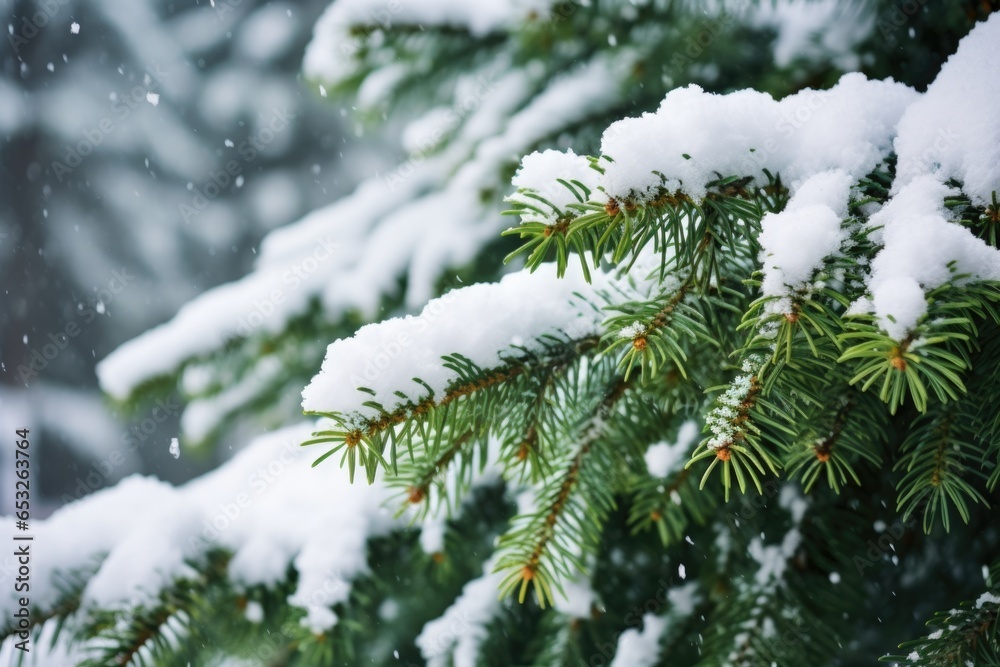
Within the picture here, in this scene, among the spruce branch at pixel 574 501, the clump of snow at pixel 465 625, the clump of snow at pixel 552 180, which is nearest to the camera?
Answer: the clump of snow at pixel 552 180

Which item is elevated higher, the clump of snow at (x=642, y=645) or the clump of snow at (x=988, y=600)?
the clump of snow at (x=988, y=600)

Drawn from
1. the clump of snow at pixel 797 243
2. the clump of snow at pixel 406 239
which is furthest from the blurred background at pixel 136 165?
the clump of snow at pixel 797 243

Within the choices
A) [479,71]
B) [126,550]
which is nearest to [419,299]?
[479,71]

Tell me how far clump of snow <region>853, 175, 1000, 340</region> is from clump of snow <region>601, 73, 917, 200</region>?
4.5 inches

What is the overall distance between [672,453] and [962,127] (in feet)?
1.80

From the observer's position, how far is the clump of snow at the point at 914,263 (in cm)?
41

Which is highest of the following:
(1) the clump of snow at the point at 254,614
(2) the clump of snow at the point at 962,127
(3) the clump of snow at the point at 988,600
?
(2) the clump of snow at the point at 962,127

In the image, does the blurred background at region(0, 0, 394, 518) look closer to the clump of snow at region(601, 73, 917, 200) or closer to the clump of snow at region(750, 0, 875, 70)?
the clump of snow at region(750, 0, 875, 70)

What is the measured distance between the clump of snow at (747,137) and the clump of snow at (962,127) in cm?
3

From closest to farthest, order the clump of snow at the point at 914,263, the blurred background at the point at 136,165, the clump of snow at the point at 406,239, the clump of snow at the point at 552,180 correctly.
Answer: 1. the clump of snow at the point at 914,263
2. the clump of snow at the point at 552,180
3. the clump of snow at the point at 406,239
4. the blurred background at the point at 136,165

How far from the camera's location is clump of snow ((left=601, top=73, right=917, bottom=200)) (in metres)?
0.50

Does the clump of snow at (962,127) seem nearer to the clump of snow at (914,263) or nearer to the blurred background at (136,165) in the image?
the clump of snow at (914,263)

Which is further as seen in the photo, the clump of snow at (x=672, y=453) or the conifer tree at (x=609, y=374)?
the clump of snow at (x=672, y=453)

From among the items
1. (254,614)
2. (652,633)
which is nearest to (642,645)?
(652,633)
